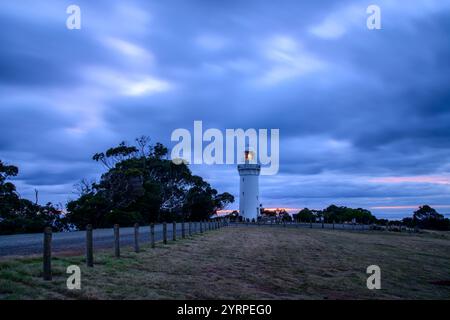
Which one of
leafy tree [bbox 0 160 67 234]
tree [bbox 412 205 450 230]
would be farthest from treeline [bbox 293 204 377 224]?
leafy tree [bbox 0 160 67 234]

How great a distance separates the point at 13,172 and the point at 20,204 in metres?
2.92

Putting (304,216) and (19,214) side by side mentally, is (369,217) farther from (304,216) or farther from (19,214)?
(19,214)

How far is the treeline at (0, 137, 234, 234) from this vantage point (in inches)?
1491

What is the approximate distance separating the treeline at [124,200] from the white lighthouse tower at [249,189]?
6996mm

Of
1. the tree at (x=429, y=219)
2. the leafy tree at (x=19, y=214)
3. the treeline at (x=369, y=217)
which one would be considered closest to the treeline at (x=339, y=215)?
the treeline at (x=369, y=217)

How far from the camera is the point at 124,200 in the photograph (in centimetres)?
4766

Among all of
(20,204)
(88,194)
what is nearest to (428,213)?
(88,194)

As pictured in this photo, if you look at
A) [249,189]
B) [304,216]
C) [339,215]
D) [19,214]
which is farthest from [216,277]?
[339,215]

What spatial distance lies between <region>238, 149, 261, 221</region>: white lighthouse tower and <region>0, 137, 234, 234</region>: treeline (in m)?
7.00

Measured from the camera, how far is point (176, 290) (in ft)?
34.7

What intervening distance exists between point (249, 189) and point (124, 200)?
3159 cm

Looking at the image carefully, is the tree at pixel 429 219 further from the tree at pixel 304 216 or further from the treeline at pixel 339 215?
the tree at pixel 304 216

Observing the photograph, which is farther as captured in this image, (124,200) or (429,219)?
(429,219)

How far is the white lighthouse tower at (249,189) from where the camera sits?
2972 inches
